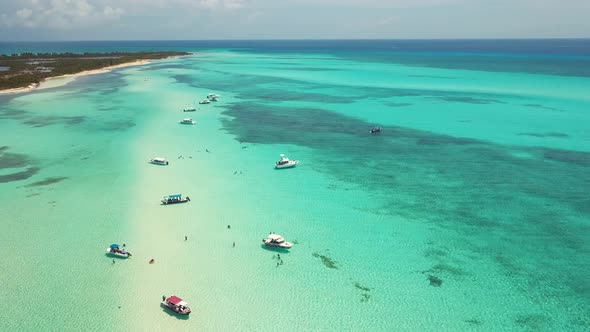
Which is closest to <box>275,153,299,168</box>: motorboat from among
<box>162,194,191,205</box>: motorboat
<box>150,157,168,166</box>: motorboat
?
<box>162,194,191,205</box>: motorboat

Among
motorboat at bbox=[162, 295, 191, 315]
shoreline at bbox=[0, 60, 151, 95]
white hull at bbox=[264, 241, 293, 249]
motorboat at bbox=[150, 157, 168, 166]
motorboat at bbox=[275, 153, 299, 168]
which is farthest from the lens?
shoreline at bbox=[0, 60, 151, 95]

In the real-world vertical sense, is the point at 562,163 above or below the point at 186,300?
above

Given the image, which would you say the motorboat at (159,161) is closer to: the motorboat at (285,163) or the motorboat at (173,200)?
the motorboat at (173,200)

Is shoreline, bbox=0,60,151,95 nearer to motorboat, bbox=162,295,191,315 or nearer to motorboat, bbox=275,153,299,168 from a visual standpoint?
motorboat, bbox=275,153,299,168

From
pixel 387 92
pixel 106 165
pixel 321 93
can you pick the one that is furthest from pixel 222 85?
pixel 106 165

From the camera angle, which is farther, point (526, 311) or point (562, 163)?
point (562, 163)

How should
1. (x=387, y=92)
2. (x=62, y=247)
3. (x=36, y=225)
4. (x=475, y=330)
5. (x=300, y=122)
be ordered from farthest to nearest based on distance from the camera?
(x=387, y=92) < (x=300, y=122) < (x=36, y=225) < (x=62, y=247) < (x=475, y=330)

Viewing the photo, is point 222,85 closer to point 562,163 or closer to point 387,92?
point 387,92
